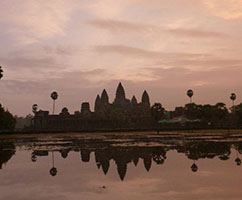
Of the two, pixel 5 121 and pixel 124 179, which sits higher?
pixel 5 121

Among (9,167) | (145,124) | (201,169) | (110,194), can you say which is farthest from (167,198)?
(145,124)

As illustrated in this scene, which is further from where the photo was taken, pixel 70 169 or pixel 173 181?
pixel 70 169

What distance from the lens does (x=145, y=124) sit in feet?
474

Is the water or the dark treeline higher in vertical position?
the dark treeline

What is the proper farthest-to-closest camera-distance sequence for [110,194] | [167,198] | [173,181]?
[173,181] < [110,194] < [167,198]

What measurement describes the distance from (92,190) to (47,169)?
712cm

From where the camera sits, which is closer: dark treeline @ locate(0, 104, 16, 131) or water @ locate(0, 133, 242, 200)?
water @ locate(0, 133, 242, 200)

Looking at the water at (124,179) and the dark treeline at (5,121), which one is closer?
the water at (124,179)

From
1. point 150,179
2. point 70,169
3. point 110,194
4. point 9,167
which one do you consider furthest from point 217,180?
point 9,167

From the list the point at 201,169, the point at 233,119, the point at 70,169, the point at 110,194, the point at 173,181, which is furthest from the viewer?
the point at 233,119

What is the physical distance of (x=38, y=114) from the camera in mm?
141000

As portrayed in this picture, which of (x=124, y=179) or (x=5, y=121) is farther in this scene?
(x=5, y=121)

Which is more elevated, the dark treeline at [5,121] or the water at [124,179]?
the dark treeline at [5,121]

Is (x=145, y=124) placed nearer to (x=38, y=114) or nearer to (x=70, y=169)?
(x=38, y=114)
